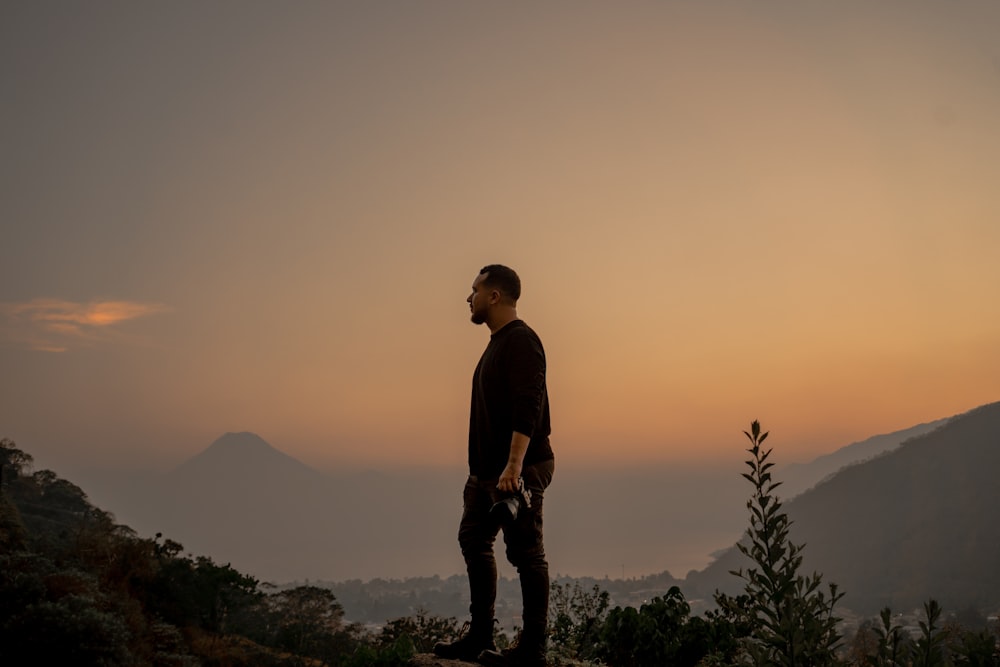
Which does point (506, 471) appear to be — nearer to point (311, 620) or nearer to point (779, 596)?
point (779, 596)

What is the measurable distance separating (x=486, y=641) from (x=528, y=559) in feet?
2.87

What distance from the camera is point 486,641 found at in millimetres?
5324

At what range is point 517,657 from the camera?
16.6 ft

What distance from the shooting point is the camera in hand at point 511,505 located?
463cm

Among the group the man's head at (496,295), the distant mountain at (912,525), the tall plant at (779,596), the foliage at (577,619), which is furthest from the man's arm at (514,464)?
the distant mountain at (912,525)

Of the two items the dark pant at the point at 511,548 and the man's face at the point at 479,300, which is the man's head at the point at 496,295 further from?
the dark pant at the point at 511,548

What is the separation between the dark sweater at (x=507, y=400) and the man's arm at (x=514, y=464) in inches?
4.4

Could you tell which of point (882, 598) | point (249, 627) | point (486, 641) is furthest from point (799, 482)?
point (486, 641)

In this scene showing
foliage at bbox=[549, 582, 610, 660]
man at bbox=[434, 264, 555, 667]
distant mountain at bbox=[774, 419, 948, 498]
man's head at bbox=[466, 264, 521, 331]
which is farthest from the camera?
distant mountain at bbox=[774, 419, 948, 498]

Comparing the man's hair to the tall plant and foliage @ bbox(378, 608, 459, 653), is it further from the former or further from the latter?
foliage @ bbox(378, 608, 459, 653)

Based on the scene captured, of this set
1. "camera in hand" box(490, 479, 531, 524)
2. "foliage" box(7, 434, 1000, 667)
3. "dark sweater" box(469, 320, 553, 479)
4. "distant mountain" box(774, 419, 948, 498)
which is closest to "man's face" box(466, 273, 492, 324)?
"dark sweater" box(469, 320, 553, 479)

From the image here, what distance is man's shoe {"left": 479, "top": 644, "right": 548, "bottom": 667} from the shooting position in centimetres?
503

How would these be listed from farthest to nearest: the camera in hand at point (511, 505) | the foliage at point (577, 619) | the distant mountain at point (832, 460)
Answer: the distant mountain at point (832, 460), the foliage at point (577, 619), the camera in hand at point (511, 505)

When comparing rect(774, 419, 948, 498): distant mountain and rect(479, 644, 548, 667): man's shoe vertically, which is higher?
rect(774, 419, 948, 498): distant mountain
